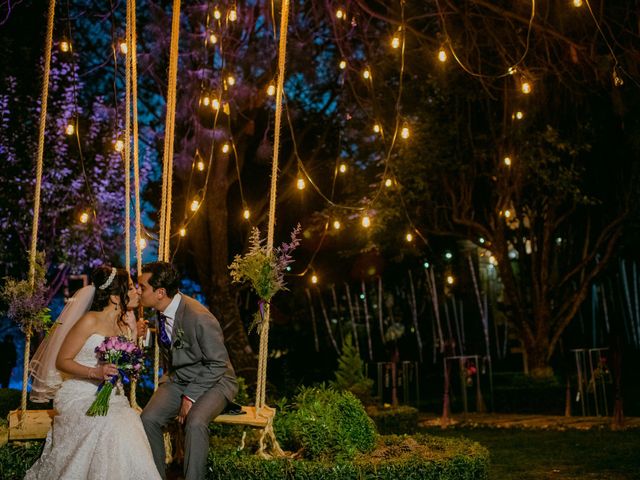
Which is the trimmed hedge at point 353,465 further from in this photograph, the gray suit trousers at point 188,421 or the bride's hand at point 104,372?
the bride's hand at point 104,372

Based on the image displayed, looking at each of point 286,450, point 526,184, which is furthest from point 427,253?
point 286,450

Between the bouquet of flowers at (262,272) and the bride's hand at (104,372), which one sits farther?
the bouquet of flowers at (262,272)

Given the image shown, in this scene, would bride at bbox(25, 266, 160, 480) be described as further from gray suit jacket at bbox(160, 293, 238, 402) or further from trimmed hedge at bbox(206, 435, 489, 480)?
trimmed hedge at bbox(206, 435, 489, 480)

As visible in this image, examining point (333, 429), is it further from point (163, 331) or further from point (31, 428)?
point (31, 428)

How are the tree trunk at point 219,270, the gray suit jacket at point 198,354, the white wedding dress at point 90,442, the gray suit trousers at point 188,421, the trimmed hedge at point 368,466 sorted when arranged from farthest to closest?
the tree trunk at point 219,270 < the gray suit jacket at point 198,354 < the trimmed hedge at point 368,466 < the gray suit trousers at point 188,421 < the white wedding dress at point 90,442

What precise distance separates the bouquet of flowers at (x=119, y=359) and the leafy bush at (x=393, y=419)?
512cm

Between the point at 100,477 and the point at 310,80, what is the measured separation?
14.0 m

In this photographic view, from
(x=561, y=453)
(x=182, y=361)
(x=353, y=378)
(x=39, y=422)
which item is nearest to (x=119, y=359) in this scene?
(x=182, y=361)

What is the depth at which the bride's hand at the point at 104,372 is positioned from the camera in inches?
207

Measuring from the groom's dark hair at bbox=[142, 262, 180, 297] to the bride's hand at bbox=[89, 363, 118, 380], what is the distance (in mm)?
718

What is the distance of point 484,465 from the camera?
561 centimetres

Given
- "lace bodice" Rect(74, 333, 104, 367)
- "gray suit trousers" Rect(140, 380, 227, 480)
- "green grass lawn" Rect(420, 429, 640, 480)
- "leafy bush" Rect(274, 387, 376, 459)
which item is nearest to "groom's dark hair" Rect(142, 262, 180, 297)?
"lace bodice" Rect(74, 333, 104, 367)

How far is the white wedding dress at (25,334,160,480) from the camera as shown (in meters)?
4.99

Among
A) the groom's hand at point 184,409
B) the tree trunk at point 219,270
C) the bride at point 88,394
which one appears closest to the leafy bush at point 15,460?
the bride at point 88,394
